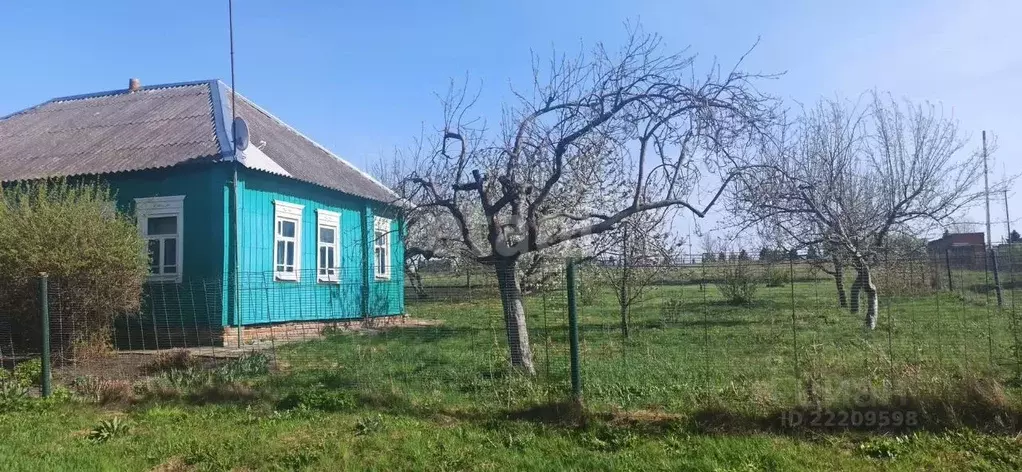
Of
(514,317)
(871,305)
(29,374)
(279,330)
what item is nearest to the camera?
(514,317)

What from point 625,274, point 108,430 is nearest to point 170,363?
point 108,430

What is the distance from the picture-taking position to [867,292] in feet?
34.0

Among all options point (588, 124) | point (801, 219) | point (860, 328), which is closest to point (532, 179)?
point (588, 124)

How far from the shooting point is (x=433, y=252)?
907 cm

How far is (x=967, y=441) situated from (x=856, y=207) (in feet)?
47.5

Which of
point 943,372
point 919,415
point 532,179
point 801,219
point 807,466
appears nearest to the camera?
point 807,466

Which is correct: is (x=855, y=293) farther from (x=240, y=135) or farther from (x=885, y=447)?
(x=240, y=135)

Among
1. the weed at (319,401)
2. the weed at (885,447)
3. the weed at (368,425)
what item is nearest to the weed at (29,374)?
the weed at (319,401)

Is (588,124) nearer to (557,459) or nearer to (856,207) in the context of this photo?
(557,459)

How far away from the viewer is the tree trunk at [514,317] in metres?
7.84

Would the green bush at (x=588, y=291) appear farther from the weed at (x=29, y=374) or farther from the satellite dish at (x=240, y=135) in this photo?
the weed at (x=29, y=374)

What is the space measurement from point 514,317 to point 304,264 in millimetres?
8769

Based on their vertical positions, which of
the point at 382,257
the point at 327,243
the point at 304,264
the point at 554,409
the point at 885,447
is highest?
the point at 327,243

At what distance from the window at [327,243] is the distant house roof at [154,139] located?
0.74 meters
